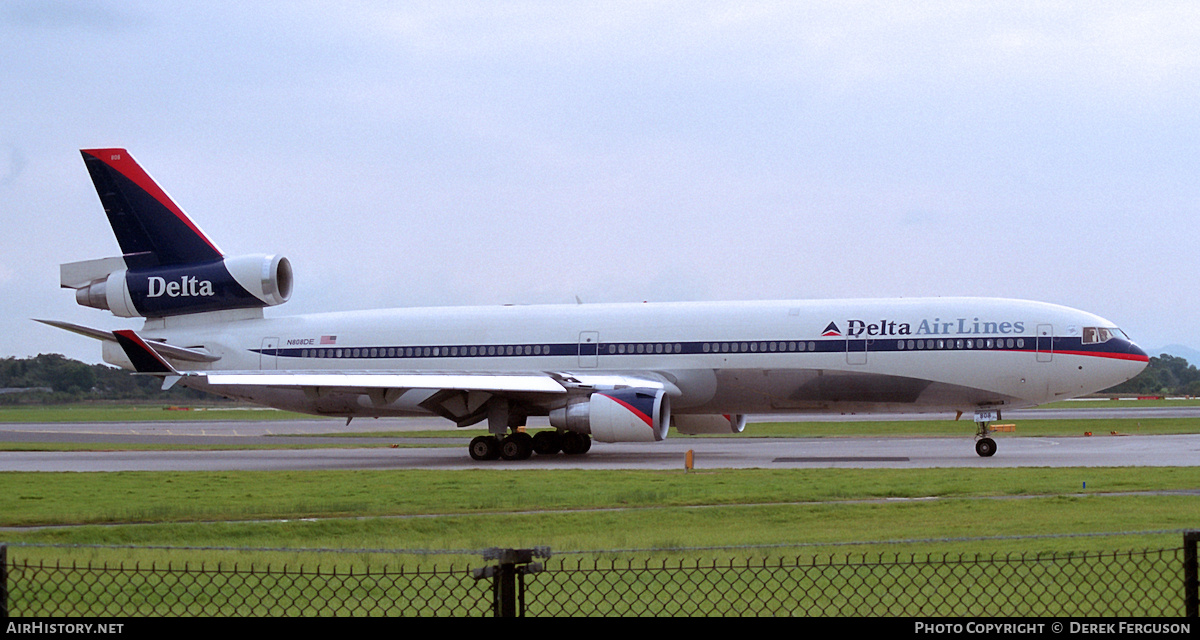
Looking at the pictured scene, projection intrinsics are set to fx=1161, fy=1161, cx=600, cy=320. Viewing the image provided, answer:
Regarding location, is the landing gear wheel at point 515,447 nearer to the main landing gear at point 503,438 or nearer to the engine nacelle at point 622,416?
the main landing gear at point 503,438

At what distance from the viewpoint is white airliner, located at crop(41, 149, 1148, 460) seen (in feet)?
92.3

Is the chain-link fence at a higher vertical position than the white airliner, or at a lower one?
lower

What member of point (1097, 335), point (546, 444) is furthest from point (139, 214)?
point (1097, 335)

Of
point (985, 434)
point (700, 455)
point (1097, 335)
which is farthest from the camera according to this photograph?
point (700, 455)

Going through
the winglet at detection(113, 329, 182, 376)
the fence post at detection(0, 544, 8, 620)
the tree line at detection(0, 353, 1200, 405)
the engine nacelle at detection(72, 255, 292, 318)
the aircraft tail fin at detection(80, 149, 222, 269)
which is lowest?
the tree line at detection(0, 353, 1200, 405)

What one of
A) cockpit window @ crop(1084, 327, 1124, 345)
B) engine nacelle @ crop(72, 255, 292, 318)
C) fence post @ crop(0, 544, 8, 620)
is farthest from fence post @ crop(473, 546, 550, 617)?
engine nacelle @ crop(72, 255, 292, 318)

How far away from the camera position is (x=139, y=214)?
33750 mm

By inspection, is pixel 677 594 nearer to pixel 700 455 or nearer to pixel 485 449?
pixel 485 449

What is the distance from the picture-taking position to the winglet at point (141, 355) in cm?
2784

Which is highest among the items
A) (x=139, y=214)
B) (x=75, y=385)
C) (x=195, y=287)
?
(x=139, y=214)

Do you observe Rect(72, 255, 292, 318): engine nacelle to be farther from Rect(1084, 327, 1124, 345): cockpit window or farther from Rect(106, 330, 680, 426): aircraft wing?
Rect(1084, 327, 1124, 345): cockpit window

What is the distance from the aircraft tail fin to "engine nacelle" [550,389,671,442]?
13.7 m

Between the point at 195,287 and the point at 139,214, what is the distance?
263cm

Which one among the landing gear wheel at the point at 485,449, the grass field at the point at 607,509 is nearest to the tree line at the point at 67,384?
the landing gear wheel at the point at 485,449
